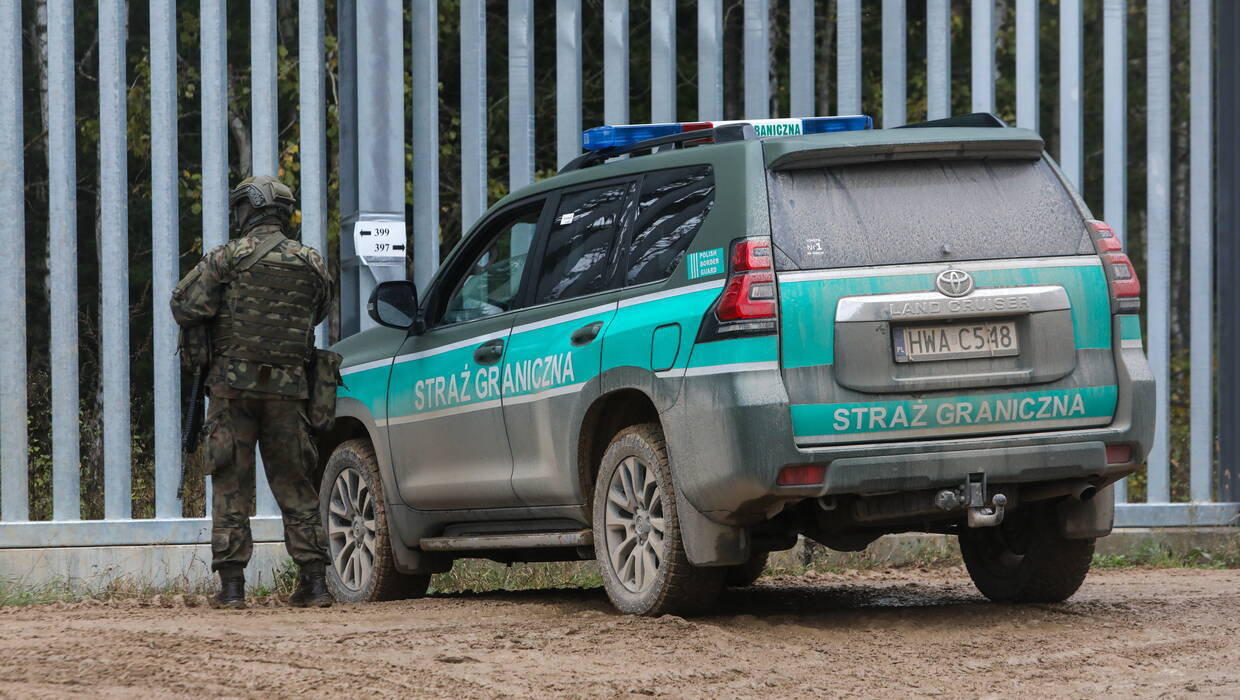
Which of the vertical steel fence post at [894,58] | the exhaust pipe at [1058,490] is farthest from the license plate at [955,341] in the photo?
the vertical steel fence post at [894,58]

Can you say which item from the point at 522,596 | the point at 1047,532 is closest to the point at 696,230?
the point at 1047,532

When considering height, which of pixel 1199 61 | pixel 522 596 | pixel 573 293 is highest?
pixel 1199 61

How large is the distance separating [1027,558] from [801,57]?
5.06 metres

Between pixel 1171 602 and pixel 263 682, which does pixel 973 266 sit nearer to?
pixel 1171 602

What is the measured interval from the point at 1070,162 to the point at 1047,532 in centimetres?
471

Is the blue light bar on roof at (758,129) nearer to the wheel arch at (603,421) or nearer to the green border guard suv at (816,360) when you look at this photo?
the green border guard suv at (816,360)

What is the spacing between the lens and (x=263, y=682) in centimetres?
528

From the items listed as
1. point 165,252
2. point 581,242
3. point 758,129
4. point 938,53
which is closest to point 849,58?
point 938,53

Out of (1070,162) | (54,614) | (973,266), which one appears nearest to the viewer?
(973,266)

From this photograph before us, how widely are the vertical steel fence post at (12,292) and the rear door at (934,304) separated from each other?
5.66 meters

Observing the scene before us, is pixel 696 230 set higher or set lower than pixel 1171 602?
higher

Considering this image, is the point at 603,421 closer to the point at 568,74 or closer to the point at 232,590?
the point at 232,590

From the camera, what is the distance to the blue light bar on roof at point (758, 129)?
7711 mm

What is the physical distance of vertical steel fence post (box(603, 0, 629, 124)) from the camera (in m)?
11.4
